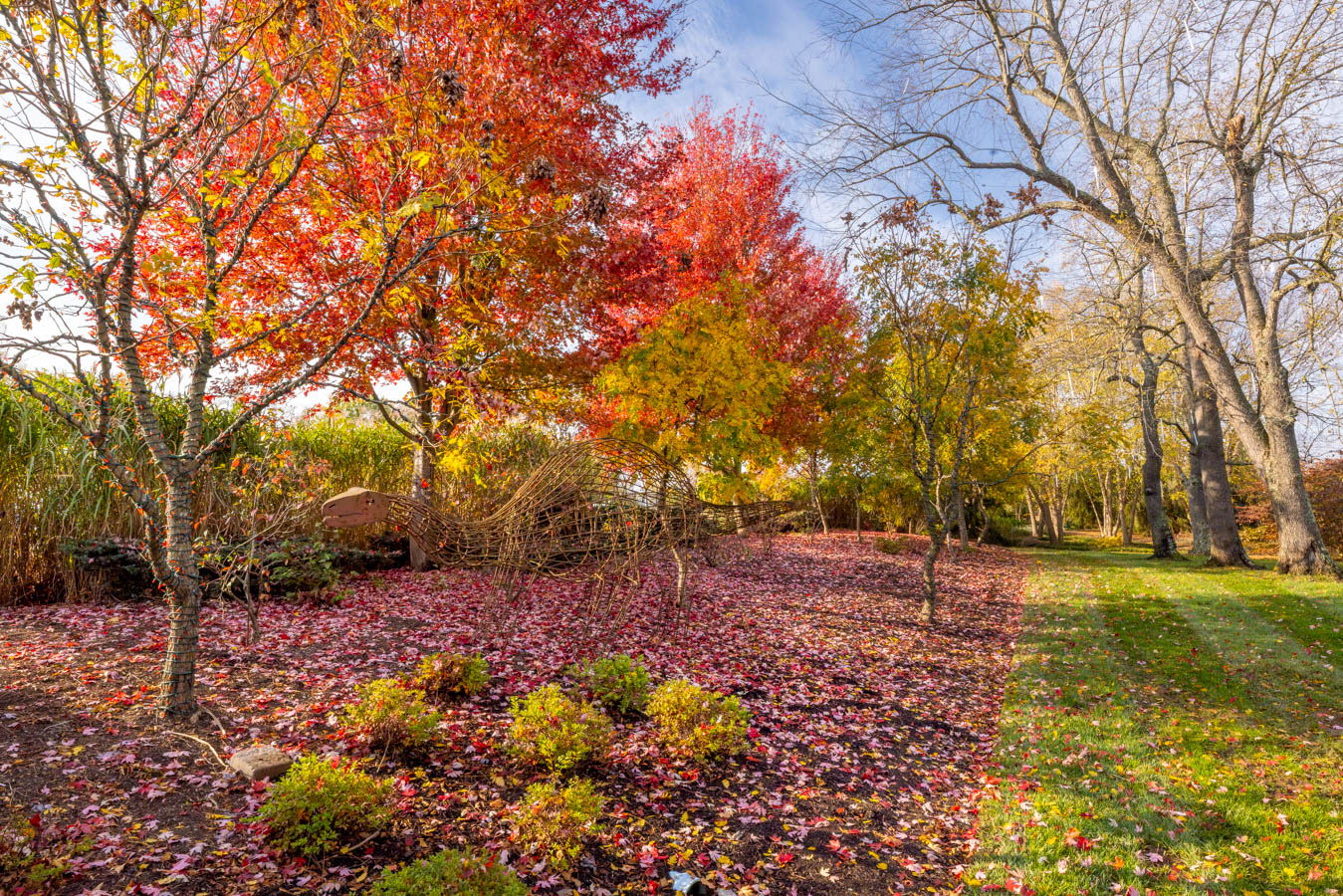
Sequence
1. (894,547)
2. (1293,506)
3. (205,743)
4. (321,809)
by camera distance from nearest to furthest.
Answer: (321,809), (205,743), (1293,506), (894,547)

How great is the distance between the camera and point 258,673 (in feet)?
16.3

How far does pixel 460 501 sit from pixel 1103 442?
17.7 metres

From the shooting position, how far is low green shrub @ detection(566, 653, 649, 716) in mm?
5059

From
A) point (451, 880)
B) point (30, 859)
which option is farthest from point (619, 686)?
point (30, 859)

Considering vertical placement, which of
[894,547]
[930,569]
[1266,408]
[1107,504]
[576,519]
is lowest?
[894,547]

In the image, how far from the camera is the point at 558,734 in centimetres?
390

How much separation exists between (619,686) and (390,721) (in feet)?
6.03

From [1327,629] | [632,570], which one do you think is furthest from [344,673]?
[1327,629]

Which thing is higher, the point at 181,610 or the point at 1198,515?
the point at 1198,515

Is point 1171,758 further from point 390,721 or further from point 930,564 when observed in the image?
point 390,721

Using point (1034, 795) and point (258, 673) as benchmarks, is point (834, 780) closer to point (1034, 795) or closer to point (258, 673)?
point (1034, 795)

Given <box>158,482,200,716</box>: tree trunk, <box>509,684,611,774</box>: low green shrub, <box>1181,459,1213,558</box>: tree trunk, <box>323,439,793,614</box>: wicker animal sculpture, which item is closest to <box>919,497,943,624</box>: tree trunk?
<box>323,439,793,614</box>: wicker animal sculpture

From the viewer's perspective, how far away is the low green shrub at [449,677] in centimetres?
480

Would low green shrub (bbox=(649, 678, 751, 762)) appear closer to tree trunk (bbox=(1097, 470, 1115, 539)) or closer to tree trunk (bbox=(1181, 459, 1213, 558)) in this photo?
tree trunk (bbox=(1181, 459, 1213, 558))
